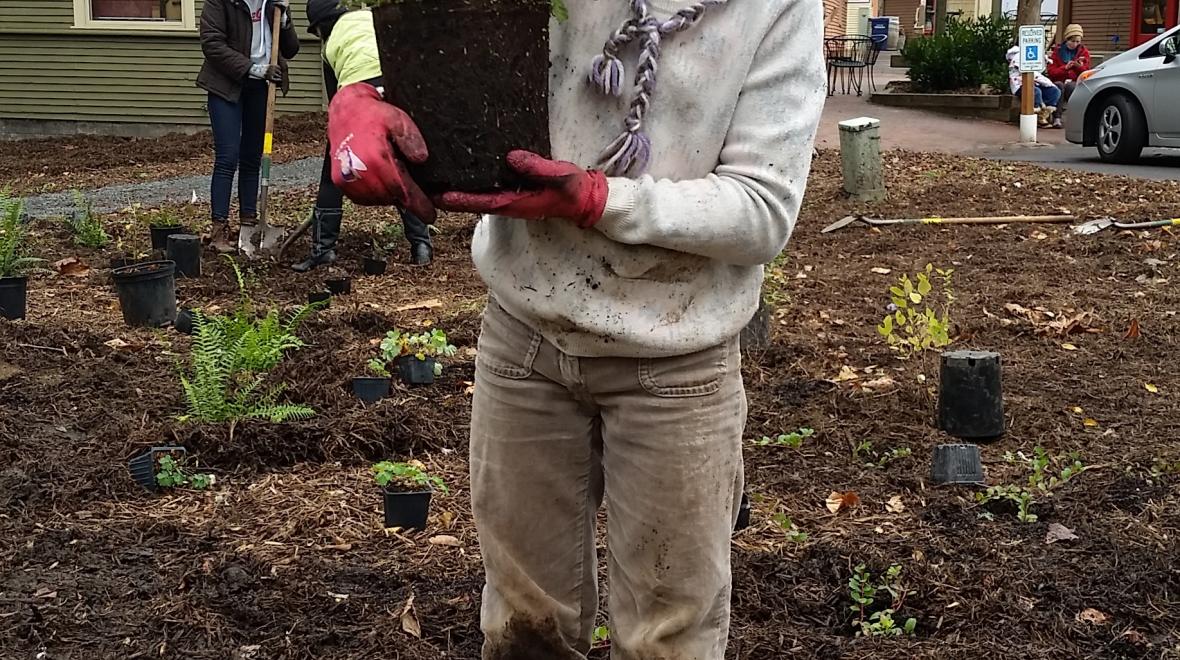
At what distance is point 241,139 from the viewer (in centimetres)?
870

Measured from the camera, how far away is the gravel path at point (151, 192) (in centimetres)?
1082

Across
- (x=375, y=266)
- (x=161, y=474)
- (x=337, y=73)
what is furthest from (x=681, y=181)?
(x=375, y=266)

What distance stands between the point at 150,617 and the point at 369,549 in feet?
2.25

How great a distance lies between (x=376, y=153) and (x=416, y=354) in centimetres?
360

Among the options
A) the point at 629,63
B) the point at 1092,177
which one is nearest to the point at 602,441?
the point at 629,63

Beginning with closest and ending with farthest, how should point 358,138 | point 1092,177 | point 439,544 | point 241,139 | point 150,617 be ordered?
1. point 358,138
2. point 150,617
3. point 439,544
4. point 241,139
5. point 1092,177

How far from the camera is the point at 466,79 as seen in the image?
1.96m

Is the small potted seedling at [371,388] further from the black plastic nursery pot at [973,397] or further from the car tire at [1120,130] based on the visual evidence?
the car tire at [1120,130]

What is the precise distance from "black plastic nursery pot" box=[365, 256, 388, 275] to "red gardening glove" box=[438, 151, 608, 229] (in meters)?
5.98

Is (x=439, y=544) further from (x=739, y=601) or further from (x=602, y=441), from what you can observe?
(x=602, y=441)

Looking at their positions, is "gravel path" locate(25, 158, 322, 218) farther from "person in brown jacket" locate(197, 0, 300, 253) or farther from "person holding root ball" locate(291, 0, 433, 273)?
"person holding root ball" locate(291, 0, 433, 273)

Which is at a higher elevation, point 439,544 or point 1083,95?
point 1083,95

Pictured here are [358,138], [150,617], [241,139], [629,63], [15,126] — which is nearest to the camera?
[358,138]

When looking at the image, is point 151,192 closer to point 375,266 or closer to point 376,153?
point 375,266
